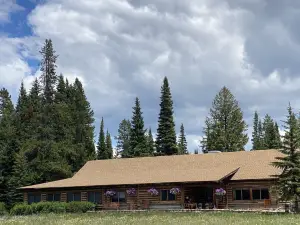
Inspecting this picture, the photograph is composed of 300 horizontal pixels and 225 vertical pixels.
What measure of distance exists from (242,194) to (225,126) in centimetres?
2451

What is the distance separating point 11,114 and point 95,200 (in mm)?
30750

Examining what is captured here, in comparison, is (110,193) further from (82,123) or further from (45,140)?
(82,123)

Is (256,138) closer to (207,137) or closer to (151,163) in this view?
(207,137)

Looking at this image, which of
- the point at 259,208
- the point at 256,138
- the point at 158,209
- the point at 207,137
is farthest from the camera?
the point at 256,138

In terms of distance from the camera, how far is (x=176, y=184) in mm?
40938

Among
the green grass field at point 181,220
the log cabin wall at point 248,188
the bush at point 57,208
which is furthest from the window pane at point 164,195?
the green grass field at point 181,220

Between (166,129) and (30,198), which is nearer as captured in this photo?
(30,198)

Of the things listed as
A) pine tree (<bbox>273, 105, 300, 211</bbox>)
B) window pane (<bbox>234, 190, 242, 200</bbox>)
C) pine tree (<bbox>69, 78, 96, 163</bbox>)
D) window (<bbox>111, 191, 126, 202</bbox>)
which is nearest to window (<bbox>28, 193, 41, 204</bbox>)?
window (<bbox>111, 191, 126, 202</bbox>)

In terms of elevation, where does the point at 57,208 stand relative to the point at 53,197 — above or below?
below

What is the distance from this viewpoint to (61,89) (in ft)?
235

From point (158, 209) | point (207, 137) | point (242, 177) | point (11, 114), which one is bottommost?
point (158, 209)

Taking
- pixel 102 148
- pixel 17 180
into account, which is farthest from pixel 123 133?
pixel 17 180

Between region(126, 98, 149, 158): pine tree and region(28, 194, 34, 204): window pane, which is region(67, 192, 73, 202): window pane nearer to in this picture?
region(28, 194, 34, 204): window pane

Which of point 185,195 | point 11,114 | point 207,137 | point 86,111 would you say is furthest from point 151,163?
point 11,114
